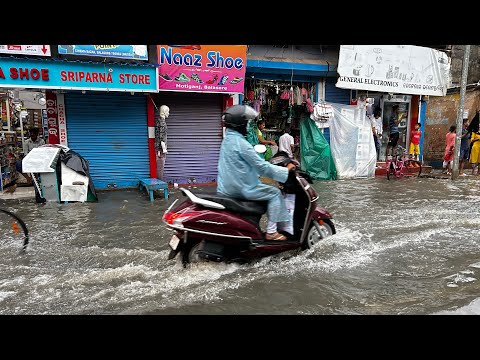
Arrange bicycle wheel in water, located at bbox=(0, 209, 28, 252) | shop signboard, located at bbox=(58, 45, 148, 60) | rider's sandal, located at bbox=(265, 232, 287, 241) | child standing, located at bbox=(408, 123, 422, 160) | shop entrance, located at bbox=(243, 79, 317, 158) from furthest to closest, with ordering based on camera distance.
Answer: child standing, located at bbox=(408, 123, 422, 160) < shop entrance, located at bbox=(243, 79, 317, 158) < shop signboard, located at bbox=(58, 45, 148, 60) < bicycle wheel in water, located at bbox=(0, 209, 28, 252) < rider's sandal, located at bbox=(265, 232, 287, 241)

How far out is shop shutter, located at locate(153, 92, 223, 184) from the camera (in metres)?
10.3

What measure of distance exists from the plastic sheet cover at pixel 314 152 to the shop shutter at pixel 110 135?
198 inches

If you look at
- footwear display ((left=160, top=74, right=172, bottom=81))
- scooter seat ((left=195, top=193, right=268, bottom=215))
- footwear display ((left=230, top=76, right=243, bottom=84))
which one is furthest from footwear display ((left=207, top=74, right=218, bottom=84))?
scooter seat ((left=195, top=193, right=268, bottom=215))

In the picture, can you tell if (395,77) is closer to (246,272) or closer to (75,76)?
(75,76)

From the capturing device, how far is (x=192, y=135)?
34.6ft

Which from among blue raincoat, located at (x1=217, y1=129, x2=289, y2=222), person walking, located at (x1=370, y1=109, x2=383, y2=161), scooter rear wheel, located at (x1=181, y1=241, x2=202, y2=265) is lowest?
scooter rear wheel, located at (x1=181, y1=241, x2=202, y2=265)

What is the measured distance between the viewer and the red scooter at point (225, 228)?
388 centimetres

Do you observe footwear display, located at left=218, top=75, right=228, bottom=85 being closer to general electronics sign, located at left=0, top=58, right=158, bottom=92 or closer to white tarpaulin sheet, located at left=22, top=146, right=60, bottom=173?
general electronics sign, located at left=0, top=58, right=158, bottom=92

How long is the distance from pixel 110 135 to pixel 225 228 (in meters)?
6.87

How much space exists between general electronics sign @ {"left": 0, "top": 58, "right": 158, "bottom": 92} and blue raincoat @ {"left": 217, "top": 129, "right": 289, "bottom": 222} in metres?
5.68

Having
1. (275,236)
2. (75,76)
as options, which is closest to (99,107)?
(75,76)

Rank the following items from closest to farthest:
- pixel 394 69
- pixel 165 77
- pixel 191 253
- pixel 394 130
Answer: pixel 191 253 < pixel 165 77 < pixel 394 69 < pixel 394 130

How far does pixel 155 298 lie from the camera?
3488 millimetres

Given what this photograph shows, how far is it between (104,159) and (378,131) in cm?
920
